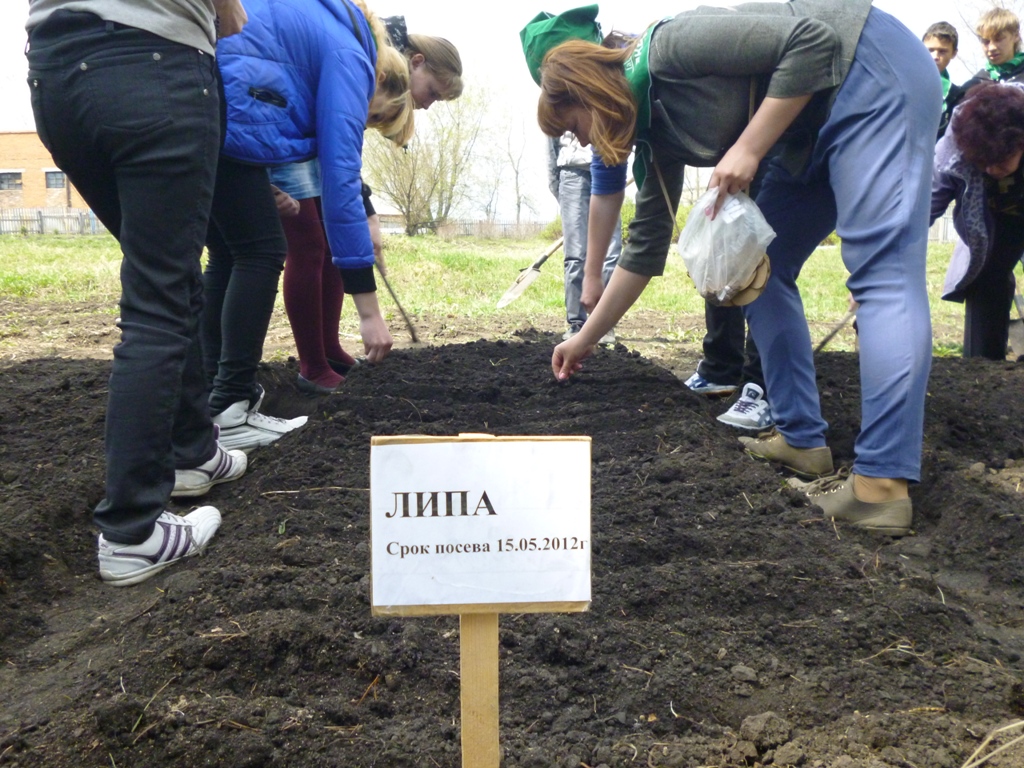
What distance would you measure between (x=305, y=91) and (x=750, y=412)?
2083 millimetres

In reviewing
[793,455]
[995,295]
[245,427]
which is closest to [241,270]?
[245,427]

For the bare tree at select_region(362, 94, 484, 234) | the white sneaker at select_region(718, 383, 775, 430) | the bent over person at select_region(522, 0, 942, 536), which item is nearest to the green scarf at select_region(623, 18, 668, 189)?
the bent over person at select_region(522, 0, 942, 536)

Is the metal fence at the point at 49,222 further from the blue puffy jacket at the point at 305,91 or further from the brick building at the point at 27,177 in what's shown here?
the blue puffy jacket at the point at 305,91

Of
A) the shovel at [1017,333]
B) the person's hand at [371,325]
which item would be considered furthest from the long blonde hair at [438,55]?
the shovel at [1017,333]

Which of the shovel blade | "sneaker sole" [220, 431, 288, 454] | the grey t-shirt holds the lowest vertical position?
the shovel blade

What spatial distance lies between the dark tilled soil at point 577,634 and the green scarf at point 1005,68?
397 cm

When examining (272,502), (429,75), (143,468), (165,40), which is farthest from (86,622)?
(429,75)

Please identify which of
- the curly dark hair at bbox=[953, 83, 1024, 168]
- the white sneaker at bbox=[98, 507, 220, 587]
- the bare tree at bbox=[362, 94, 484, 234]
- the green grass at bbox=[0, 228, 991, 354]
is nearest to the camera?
the white sneaker at bbox=[98, 507, 220, 587]

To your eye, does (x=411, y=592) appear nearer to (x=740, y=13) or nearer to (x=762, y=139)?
(x=762, y=139)

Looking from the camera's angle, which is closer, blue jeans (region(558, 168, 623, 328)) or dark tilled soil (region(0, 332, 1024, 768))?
dark tilled soil (region(0, 332, 1024, 768))

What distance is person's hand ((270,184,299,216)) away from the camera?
3.27m

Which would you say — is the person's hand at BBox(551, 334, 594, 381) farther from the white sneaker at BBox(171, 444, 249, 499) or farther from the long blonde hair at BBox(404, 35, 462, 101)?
the long blonde hair at BBox(404, 35, 462, 101)

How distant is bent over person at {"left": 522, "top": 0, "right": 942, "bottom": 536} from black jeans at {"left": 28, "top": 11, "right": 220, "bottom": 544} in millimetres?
996

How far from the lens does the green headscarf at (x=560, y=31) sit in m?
2.38
